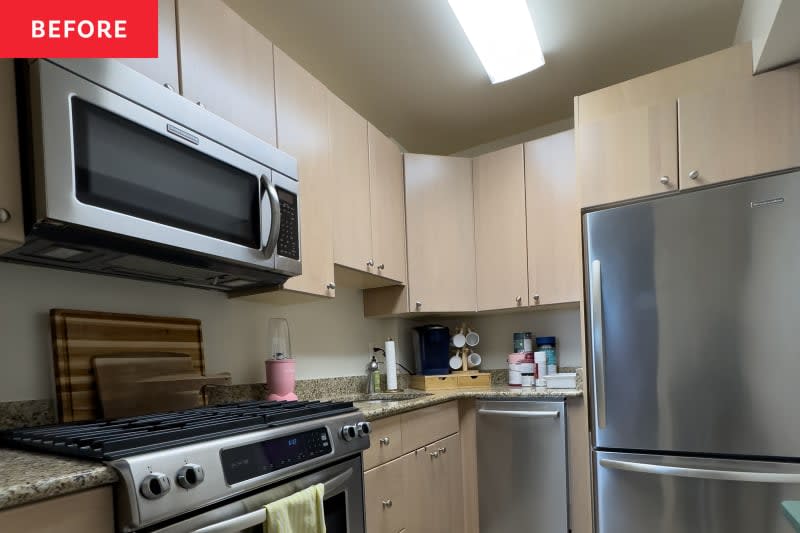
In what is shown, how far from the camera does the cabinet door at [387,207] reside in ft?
8.07

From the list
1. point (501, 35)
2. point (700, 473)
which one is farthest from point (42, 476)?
point (501, 35)

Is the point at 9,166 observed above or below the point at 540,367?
above

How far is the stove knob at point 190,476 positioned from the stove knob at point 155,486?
33 mm

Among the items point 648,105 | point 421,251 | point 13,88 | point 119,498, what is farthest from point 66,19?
point 648,105

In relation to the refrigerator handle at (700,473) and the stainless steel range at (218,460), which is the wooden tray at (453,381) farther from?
the stainless steel range at (218,460)

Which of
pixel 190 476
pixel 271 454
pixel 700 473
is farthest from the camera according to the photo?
pixel 700 473

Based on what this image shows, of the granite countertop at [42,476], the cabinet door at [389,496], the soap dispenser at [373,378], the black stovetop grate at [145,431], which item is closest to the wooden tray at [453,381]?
the soap dispenser at [373,378]

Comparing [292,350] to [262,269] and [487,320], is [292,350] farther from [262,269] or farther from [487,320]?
[487,320]

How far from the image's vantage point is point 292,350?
220 centimetres

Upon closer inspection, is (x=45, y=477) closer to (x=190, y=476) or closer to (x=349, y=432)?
(x=190, y=476)

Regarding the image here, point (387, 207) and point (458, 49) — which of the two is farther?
point (387, 207)

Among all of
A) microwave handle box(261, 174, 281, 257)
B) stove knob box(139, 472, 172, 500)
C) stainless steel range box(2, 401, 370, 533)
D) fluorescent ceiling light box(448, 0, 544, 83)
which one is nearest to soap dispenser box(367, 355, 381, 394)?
stainless steel range box(2, 401, 370, 533)

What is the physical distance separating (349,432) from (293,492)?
27cm

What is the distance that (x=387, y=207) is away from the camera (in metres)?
2.58
